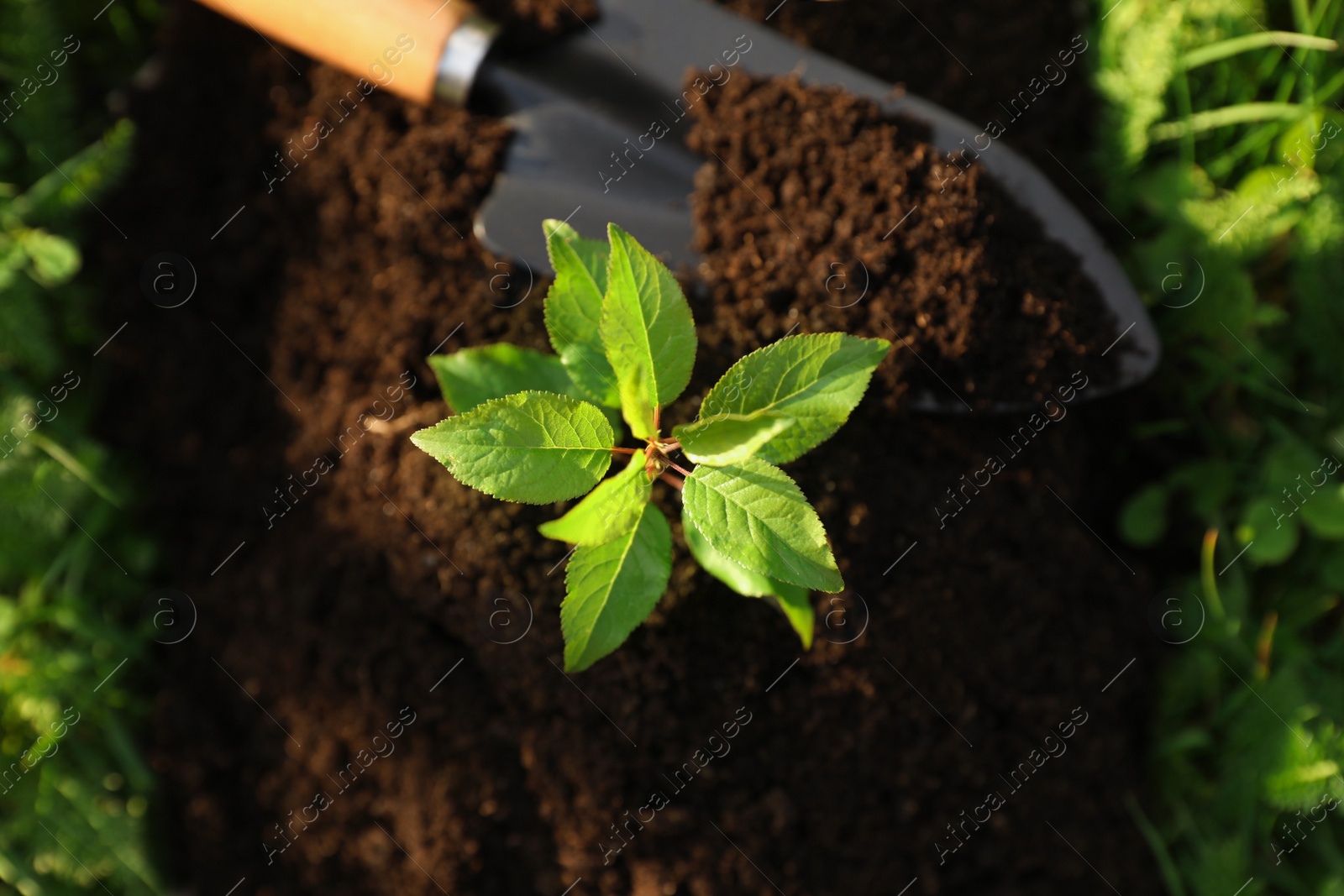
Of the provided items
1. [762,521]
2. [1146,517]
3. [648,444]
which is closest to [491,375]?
[648,444]

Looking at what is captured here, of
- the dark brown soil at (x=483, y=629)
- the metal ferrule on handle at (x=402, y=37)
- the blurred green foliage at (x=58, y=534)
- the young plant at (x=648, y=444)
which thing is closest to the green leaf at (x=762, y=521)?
the young plant at (x=648, y=444)

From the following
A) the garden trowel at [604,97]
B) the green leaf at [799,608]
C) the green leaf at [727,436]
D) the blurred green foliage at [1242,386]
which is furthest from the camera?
the blurred green foliage at [1242,386]

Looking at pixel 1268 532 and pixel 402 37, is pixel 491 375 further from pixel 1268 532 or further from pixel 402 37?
pixel 1268 532

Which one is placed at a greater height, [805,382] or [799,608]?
[805,382]

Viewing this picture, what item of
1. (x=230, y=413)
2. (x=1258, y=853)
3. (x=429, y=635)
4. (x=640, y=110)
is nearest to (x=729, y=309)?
(x=640, y=110)

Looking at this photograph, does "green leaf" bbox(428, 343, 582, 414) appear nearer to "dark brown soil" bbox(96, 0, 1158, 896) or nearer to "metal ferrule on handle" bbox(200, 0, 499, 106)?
"dark brown soil" bbox(96, 0, 1158, 896)

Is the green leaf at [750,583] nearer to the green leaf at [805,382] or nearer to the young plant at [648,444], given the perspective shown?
the young plant at [648,444]
